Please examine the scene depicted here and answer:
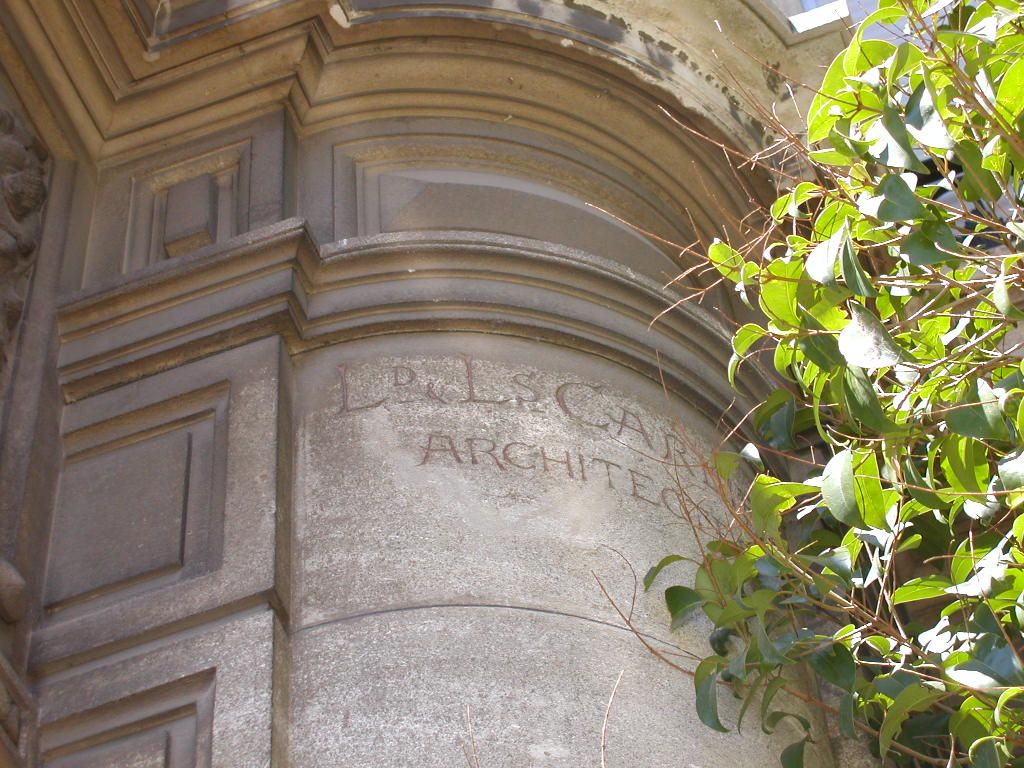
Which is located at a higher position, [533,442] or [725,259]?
[533,442]

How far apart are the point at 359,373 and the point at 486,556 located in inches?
37.6

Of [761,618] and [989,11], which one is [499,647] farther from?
[989,11]

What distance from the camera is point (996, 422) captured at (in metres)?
3.63

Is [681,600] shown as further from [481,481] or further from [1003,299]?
[1003,299]

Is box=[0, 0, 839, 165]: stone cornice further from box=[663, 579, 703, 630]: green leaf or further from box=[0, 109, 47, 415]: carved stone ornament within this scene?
box=[663, 579, 703, 630]: green leaf

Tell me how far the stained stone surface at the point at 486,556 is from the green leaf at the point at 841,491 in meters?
0.94

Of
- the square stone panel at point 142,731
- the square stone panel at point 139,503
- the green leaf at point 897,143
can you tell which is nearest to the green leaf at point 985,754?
the green leaf at point 897,143

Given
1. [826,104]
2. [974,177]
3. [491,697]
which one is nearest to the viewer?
[974,177]

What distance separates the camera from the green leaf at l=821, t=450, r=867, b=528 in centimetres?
363

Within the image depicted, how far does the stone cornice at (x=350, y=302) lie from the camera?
18.6ft

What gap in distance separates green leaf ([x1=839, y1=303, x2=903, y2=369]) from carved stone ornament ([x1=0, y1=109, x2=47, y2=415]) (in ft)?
10.6

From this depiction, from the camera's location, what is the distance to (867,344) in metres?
3.57

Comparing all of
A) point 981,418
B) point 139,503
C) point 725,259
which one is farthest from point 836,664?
point 139,503

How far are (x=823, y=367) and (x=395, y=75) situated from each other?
354 cm
